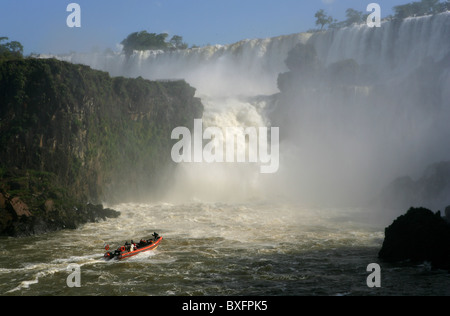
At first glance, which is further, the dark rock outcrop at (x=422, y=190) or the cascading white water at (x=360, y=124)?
the cascading white water at (x=360, y=124)

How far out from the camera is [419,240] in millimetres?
21578

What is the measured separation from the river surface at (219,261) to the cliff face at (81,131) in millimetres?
6643

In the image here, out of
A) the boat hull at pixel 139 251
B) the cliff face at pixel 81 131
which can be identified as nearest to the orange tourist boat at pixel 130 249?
the boat hull at pixel 139 251

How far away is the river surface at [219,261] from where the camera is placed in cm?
1867

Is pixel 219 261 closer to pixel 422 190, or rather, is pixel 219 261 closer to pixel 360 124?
pixel 422 190

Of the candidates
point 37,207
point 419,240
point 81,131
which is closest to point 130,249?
point 37,207

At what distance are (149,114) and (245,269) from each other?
1083 inches

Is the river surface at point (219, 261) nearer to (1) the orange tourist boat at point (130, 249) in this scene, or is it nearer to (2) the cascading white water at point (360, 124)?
(1) the orange tourist boat at point (130, 249)

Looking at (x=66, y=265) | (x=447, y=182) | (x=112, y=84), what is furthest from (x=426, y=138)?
(x=66, y=265)

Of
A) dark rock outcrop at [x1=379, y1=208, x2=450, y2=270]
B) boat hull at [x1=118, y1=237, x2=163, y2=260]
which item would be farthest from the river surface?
dark rock outcrop at [x1=379, y1=208, x2=450, y2=270]

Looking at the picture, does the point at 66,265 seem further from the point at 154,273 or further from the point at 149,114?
the point at 149,114

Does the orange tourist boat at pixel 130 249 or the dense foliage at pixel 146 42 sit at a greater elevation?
the dense foliage at pixel 146 42

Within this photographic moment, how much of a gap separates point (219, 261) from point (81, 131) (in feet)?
65.9

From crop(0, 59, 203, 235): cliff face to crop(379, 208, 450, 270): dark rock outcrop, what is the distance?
22.7 metres
